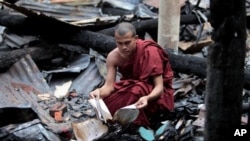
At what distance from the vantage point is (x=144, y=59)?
5.57 metres

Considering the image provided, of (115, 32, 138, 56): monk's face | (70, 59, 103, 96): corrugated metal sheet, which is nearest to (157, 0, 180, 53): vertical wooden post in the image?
(70, 59, 103, 96): corrugated metal sheet

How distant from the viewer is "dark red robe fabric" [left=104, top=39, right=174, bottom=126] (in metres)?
5.53

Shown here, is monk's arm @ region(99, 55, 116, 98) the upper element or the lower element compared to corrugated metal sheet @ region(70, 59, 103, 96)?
Answer: upper

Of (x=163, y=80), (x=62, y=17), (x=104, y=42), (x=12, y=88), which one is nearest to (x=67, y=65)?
(x=104, y=42)

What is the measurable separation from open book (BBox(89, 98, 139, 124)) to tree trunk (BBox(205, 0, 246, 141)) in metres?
1.84

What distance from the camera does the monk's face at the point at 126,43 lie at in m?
5.32

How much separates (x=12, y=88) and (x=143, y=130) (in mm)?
2374

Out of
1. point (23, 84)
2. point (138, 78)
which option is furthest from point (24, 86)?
point (138, 78)

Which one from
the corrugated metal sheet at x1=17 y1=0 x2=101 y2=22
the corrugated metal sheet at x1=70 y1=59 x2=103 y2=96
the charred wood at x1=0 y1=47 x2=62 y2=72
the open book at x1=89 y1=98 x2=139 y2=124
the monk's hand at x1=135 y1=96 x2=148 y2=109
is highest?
the corrugated metal sheet at x1=17 y1=0 x2=101 y2=22

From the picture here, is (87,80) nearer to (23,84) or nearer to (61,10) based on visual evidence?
(23,84)

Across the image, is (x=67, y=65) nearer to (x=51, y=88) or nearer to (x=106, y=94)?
(x=51, y=88)

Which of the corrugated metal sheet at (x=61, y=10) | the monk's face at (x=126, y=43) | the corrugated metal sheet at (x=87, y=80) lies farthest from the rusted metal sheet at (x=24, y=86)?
the corrugated metal sheet at (x=61, y=10)

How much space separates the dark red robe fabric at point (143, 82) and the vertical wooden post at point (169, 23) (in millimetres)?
2004

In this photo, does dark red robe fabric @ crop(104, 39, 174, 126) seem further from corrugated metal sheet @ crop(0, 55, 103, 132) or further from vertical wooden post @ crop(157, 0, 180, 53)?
vertical wooden post @ crop(157, 0, 180, 53)
